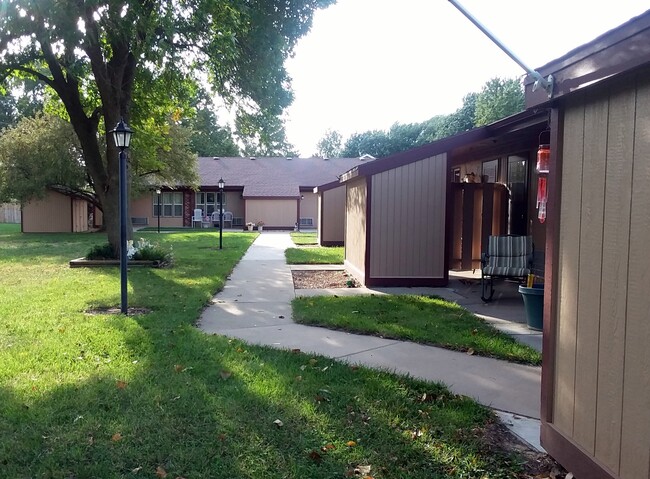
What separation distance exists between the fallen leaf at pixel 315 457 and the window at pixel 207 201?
1365 inches

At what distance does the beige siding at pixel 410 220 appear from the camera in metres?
9.91

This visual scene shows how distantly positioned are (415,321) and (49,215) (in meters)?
28.7


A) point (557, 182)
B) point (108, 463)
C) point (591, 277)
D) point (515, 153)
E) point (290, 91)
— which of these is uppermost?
point (290, 91)

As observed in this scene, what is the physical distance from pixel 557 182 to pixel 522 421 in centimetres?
179

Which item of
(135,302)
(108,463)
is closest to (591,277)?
(108,463)

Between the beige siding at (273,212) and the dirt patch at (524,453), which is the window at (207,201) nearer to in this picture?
the beige siding at (273,212)

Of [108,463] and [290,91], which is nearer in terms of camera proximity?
[108,463]

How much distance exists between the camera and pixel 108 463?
10.3 ft

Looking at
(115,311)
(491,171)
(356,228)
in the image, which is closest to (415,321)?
(115,311)

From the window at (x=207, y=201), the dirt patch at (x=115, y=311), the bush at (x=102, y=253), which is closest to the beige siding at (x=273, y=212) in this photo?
the window at (x=207, y=201)

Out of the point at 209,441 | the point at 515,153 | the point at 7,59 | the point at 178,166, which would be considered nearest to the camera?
the point at 209,441

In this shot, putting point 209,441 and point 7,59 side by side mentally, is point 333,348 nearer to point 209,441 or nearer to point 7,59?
point 209,441

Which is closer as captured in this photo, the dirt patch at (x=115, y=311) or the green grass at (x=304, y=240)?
the dirt patch at (x=115, y=311)

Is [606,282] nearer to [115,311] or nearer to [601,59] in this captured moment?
[601,59]
